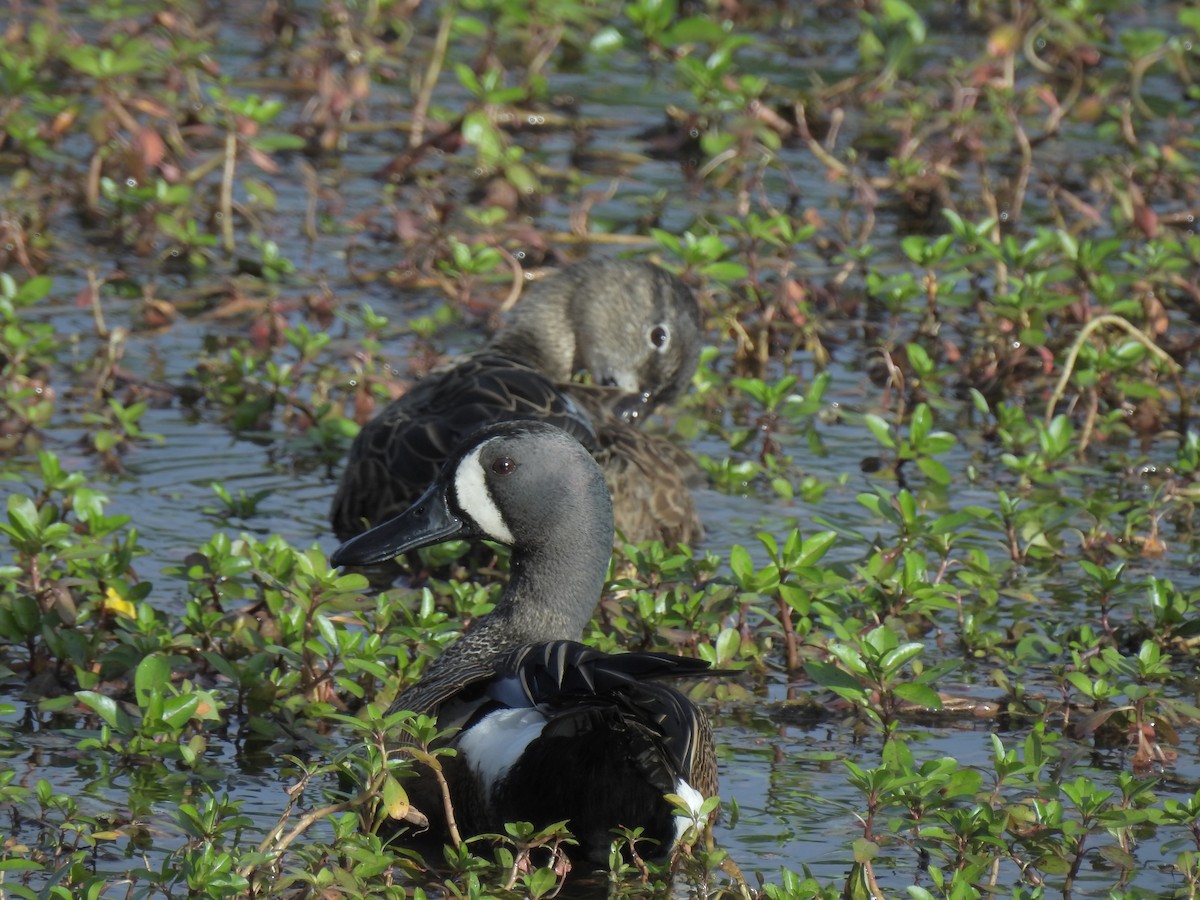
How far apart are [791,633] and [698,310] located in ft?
8.61

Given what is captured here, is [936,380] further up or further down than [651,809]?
further down

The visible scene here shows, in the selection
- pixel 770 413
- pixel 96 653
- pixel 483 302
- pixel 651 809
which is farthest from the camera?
pixel 483 302

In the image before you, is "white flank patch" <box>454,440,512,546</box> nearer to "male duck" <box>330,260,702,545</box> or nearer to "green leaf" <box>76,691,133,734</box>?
"green leaf" <box>76,691,133,734</box>

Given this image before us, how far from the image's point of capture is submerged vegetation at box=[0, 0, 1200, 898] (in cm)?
435

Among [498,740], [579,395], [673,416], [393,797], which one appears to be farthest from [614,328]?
[393,797]

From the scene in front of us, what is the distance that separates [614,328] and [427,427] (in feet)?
5.29

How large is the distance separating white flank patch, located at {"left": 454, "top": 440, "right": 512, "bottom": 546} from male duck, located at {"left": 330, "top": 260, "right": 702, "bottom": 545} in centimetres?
119

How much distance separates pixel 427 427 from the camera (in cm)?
630

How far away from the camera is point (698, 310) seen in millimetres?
7680

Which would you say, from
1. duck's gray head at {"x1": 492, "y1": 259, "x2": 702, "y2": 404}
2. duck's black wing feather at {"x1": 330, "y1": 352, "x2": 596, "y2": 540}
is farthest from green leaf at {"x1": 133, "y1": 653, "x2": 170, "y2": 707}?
duck's gray head at {"x1": 492, "y1": 259, "x2": 702, "y2": 404}

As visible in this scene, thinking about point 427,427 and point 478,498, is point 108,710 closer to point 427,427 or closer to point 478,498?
point 478,498

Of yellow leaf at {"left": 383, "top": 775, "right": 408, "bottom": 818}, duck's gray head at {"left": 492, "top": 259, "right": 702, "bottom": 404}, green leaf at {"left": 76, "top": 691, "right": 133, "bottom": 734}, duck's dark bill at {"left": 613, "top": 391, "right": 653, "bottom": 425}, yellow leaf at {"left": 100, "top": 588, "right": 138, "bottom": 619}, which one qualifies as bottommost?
duck's dark bill at {"left": 613, "top": 391, "right": 653, "bottom": 425}

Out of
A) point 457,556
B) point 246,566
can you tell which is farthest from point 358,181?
point 246,566

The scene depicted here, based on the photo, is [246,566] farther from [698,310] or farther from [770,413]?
[698,310]
